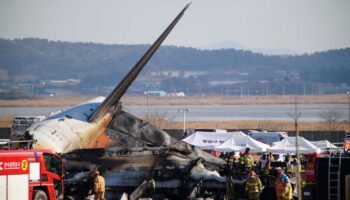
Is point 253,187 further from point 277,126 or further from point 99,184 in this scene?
point 277,126

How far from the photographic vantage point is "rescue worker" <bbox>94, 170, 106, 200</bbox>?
23.6 metres

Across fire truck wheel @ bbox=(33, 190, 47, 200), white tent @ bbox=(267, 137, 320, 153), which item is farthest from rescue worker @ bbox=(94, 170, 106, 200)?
white tent @ bbox=(267, 137, 320, 153)

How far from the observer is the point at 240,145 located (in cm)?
4659

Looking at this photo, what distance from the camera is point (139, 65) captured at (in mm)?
31188

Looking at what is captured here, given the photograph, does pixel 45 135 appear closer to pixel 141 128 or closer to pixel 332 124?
pixel 141 128

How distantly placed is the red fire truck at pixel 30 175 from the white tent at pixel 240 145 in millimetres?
24332

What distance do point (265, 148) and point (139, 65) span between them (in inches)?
712

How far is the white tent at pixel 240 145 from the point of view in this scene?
45594 millimetres

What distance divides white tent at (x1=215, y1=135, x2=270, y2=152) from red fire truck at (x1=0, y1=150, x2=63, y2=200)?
2433cm

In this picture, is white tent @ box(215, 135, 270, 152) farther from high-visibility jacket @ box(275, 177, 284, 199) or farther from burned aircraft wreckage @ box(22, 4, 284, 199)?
high-visibility jacket @ box(275, 177, 284, 199)

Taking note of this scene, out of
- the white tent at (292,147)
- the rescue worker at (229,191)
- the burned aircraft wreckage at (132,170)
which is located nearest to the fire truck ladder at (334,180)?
the burned aircraft wreckage at (132,170)

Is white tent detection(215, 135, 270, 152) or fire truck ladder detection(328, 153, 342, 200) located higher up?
fire truck ladder detection(328, 153, 342, 200)

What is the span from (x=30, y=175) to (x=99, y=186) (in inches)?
129

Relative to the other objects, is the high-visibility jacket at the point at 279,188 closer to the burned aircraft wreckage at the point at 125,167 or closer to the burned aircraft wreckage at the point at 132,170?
the burned aircraft wreckage at the point at 132,170
